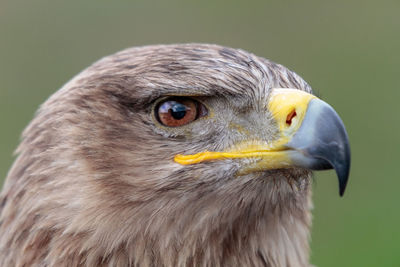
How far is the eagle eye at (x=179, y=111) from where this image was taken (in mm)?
2938

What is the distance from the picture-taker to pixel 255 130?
291 cm

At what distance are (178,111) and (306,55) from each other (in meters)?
6.16

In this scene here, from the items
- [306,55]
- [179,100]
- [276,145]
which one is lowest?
[306,55]

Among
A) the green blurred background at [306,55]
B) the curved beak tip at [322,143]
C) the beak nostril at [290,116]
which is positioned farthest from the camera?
the green blurred background at [306,55]

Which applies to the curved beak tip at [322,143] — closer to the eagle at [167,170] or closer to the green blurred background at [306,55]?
the eagle at [167,170]

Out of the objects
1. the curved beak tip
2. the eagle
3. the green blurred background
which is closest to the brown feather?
the eagle

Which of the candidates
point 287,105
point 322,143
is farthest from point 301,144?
point 287,105

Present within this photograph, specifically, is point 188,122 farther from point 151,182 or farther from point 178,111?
point 151,182

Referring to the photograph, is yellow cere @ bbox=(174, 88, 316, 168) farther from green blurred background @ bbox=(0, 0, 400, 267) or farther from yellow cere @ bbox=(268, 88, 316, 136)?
green blurred background @ bbox=(0, 0, 400, 267)

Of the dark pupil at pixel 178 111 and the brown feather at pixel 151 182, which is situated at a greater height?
the dark pupil at pixel 178 111

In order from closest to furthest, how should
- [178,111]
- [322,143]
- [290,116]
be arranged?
1. [322,143]
2. [290,116]
3. [178,111]

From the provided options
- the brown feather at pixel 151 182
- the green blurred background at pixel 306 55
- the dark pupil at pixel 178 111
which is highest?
the dark pupil at pixel 178 111

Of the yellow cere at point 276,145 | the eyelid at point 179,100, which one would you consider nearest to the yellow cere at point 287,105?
the yellow cere at point 276,145

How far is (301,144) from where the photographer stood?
8.96 ft
